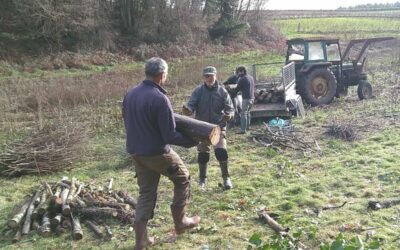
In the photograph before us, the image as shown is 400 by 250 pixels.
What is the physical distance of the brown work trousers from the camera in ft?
15.4

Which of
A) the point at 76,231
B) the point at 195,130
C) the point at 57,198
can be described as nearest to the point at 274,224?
the point at 195,130

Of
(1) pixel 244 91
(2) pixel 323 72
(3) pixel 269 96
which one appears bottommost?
(3) pixel 269 96

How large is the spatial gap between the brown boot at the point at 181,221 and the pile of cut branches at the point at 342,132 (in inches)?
211

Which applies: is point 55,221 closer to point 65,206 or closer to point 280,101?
point 65,206

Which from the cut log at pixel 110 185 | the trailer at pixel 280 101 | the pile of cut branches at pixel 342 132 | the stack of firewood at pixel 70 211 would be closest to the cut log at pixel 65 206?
the stack of firewood at pixel 70 211

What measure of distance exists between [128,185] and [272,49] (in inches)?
1093

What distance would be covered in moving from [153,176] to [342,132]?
6.06 m

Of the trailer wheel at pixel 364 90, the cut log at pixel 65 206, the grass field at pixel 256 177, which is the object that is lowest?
the grass field at pixel 256 177

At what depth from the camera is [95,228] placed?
215 inches

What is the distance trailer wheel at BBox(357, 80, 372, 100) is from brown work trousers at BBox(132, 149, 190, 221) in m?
10.2

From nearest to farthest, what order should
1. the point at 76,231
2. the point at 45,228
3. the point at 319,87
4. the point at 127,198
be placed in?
the point at 76,231 → the point at 45,228 → the point at 127,198 → the point at 319,87

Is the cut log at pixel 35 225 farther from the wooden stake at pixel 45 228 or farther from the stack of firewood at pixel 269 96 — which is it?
the stack of firewood at pixel 269 96

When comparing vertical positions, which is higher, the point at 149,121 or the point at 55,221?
the point at 149,121

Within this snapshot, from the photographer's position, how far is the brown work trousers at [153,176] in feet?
15.4
